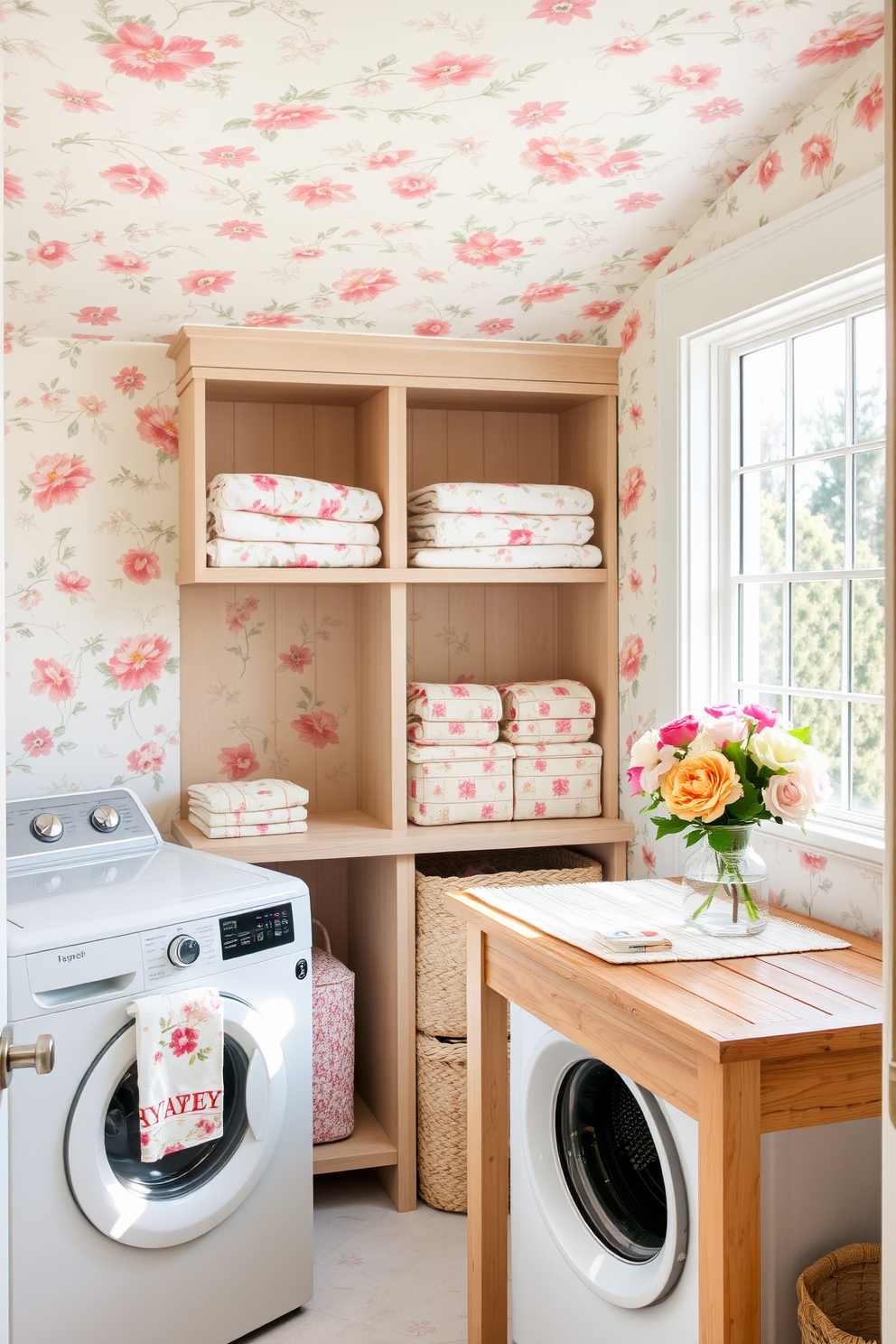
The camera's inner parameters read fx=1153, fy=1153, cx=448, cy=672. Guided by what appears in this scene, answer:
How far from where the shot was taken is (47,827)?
8.35 ft

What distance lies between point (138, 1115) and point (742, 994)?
114 cm

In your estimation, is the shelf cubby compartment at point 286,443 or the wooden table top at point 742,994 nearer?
the wooden table top at point 742,994

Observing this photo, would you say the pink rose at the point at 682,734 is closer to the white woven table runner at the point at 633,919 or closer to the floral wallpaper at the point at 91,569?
the white woven table runner at the point at 633,919

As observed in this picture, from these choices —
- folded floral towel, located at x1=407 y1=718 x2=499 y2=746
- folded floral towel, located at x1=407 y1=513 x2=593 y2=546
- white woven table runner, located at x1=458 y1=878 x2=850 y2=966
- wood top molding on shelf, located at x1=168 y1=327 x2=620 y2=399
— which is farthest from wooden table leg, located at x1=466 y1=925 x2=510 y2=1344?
wood top molding on shelf, located at x1=168 y1=327 x2=620 y2=399

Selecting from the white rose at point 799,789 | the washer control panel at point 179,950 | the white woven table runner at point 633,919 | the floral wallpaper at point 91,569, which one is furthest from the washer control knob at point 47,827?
the white rose at point 799,789

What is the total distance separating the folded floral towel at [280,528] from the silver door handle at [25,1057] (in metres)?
1.66

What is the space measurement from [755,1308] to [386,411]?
2.04m

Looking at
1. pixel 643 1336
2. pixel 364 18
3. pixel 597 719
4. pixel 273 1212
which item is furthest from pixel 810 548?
pixel 273 1212

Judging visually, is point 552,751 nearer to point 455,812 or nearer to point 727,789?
point 455,812

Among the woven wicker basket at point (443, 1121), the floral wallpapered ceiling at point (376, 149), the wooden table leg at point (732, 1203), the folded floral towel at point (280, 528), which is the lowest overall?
the woven wicker basket at point (443, 1121)

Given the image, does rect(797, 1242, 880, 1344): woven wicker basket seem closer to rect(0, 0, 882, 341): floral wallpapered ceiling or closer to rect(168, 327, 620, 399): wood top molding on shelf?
rect(0, 0, 882, 341): floral wallpapered ceiling

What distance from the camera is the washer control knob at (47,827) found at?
2533mm

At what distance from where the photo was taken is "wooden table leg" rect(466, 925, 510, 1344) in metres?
2.18

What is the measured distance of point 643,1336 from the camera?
1.75 meters
